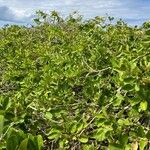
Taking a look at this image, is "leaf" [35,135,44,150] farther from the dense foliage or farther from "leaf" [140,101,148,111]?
"leaf" [140,101,148,111]

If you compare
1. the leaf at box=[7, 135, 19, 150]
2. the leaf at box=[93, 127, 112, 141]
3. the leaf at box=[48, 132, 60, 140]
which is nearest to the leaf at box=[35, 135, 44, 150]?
the leaf at box=[7, 135, 19, 150]

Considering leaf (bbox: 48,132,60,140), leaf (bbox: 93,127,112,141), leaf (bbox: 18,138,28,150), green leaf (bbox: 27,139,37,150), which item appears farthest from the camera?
leaf (bbox: 48,132,60,140)

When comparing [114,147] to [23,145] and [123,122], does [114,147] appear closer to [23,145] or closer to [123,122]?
[123,122]

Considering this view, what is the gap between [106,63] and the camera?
437 centimetres

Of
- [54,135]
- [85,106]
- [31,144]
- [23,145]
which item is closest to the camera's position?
[23,145]

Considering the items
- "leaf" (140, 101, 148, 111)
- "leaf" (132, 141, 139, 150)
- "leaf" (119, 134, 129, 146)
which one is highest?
"leaf" (140, 101, 148, 111)

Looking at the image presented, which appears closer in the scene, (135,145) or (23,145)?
(23,145)

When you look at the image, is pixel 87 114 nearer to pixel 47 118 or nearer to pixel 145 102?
pixel 47 118

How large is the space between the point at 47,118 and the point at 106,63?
3.96ft

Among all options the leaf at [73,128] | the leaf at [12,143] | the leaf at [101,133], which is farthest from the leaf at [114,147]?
the leaf at [12,143]

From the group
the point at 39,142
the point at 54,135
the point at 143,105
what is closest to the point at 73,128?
the point at 54,135

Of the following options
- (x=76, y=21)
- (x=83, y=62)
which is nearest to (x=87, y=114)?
(x=83, y=62)

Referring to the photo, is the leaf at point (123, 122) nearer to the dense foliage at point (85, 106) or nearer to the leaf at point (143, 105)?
the dense foliage at point (85, 106)

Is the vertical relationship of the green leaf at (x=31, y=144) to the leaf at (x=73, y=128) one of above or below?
below
